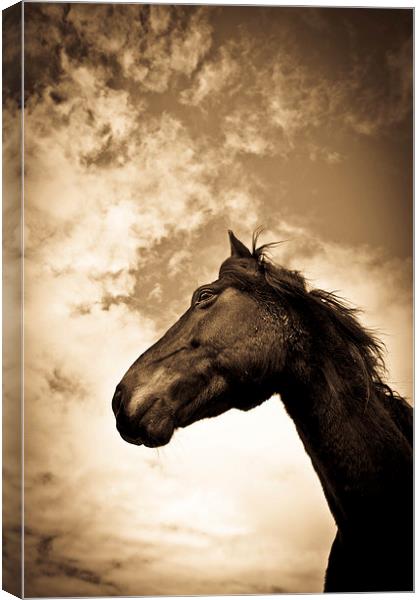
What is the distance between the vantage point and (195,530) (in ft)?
13.7

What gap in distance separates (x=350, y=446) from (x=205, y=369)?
645mm

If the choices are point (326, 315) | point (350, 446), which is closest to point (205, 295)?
point (326, 315)

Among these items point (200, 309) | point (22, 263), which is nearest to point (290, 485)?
point (200, 309)

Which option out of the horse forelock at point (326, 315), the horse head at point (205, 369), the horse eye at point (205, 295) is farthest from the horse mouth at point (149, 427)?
the horse forelock at point (326, 315)

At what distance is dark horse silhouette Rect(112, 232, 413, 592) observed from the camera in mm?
3549

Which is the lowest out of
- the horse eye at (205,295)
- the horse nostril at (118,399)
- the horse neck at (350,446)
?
the horse neck at (350,446)

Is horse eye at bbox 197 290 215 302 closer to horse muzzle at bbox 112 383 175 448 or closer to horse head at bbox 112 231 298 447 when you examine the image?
horse head at bbox 112 231 298 447

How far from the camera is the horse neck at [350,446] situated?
139 inches

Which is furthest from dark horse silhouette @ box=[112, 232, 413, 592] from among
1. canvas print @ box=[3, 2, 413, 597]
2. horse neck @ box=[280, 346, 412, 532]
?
canvas print @ box=[3, 2, 413, 597]

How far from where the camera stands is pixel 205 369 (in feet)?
11.9

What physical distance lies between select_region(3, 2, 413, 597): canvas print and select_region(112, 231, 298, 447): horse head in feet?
0.73

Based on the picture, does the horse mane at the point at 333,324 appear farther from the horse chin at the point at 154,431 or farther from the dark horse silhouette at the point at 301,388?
the horse chin at the point at 154,431

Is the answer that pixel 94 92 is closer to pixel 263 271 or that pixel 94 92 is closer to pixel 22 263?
pixel 22 263

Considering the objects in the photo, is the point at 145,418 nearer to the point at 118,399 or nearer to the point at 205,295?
the point at 118,399
